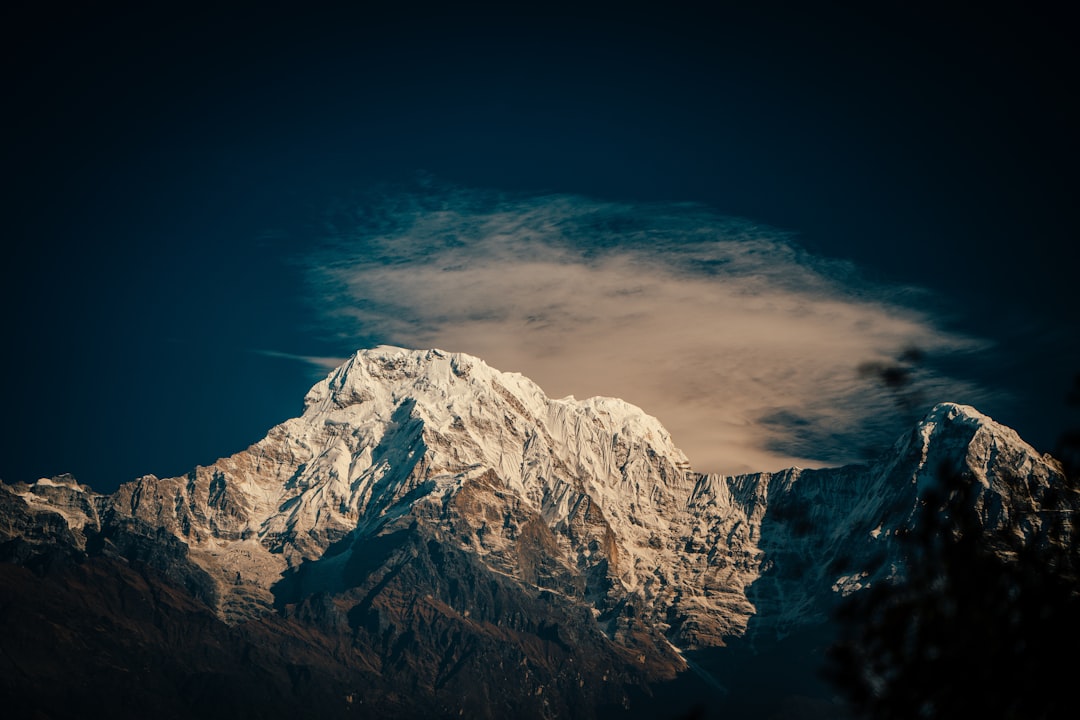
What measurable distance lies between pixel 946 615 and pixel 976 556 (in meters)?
2.48

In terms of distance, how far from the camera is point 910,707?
124ft

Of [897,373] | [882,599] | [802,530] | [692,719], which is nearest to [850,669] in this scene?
[882,599]

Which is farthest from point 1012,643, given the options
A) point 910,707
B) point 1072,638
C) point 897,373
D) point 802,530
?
point 802,530

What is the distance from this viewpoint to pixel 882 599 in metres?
37.4

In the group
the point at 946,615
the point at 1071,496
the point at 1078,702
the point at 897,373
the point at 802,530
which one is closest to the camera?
the point at 1078,702

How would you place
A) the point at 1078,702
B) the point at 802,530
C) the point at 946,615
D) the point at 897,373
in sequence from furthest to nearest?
the point at 802,530 → the point at 897,373 → the point at 946,615 → the point at 1078,702

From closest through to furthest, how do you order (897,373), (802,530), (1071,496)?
1. (897,373)
2. (802,530)
3. (1071,496)

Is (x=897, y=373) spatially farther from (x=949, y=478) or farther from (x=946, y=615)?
(x=946, y=615)

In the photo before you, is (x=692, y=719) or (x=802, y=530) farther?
(x=802, y=530)

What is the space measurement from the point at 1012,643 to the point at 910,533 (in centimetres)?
537

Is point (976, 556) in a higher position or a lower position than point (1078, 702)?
higher

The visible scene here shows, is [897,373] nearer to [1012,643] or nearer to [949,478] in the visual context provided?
[949,478]

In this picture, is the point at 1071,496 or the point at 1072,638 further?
the point at 1071,496

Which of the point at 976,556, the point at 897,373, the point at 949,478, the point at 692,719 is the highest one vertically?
the point at 897,373
